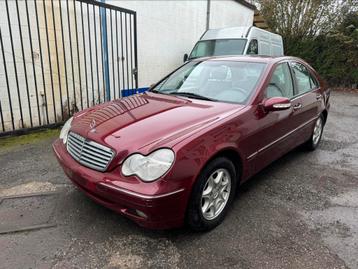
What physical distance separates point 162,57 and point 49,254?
7897mm

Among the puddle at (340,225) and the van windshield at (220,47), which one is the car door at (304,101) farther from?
the van windshield at (220,47)

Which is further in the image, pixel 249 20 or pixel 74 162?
pixel 249 20

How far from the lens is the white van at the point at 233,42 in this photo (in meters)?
8.73

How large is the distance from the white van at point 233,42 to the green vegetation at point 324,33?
4.75 m

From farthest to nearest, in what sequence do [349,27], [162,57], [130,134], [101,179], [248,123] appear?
[349,27] → [162,57] → [248,123] → [130,134] → [101,179]

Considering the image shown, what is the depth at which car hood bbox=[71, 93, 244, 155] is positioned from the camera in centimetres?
231

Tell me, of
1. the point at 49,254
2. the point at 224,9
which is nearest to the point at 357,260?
the point at 49,254

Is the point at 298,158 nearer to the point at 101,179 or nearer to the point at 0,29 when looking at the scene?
the point at 101,179

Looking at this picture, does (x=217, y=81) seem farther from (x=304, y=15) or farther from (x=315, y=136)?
(x=304, y=15)

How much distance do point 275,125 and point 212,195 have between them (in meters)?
1.19

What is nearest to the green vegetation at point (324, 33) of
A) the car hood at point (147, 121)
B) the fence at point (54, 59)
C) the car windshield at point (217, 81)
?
the fence at point (54, 59)

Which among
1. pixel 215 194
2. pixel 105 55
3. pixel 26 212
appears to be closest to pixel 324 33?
pixel 105 55

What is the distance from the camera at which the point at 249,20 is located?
15203 millimetres

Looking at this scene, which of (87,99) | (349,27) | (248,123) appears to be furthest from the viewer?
(349,27)
